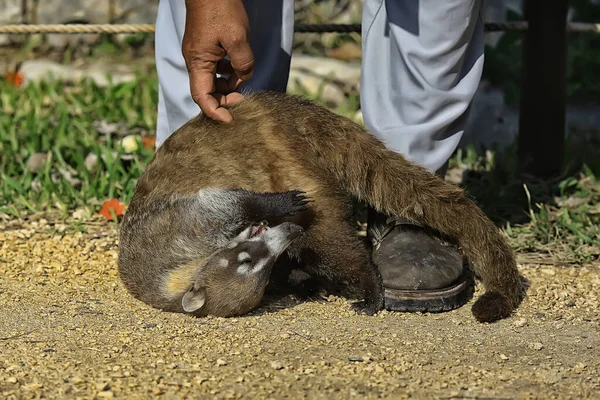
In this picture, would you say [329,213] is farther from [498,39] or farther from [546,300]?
[498,39]

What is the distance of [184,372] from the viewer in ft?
9.59

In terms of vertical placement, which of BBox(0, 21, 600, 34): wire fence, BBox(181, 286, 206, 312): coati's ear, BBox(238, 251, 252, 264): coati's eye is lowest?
BBox(181, 286, 206, 312): coati's ear

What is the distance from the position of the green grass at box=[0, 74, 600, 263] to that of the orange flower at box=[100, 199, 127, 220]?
0.35ft

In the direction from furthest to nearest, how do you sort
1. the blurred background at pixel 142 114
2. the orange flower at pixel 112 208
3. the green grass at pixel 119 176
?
the blurred background at pixel 142 114
the orange flower at pixel 112 208
the green grass at pixel 119 176

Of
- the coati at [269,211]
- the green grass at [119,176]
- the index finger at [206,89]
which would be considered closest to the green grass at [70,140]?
the green grass at [119,176]

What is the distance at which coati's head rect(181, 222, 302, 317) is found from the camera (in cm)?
353

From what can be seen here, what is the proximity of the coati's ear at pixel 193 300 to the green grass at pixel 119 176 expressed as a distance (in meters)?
1.22

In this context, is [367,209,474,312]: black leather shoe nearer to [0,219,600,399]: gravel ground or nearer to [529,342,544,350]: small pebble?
[0,219,600,399]: gravel ground

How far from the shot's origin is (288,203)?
11.4ft

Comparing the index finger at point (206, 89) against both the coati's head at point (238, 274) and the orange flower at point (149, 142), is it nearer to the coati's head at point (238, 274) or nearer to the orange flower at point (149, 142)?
the coati's head at point (238, 274)

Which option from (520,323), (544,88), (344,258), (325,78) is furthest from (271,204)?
(325,78)

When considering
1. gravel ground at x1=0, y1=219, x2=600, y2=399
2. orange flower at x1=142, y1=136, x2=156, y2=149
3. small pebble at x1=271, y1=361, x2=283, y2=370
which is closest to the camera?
gravel ground at x1=0, y1=219, x2=600, y2=399

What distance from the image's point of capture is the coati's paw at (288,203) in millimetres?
3473

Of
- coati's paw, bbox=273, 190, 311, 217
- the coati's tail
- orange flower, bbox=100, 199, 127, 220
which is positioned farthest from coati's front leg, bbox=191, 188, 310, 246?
orange flower, bbox=100, 199, 127, 220
